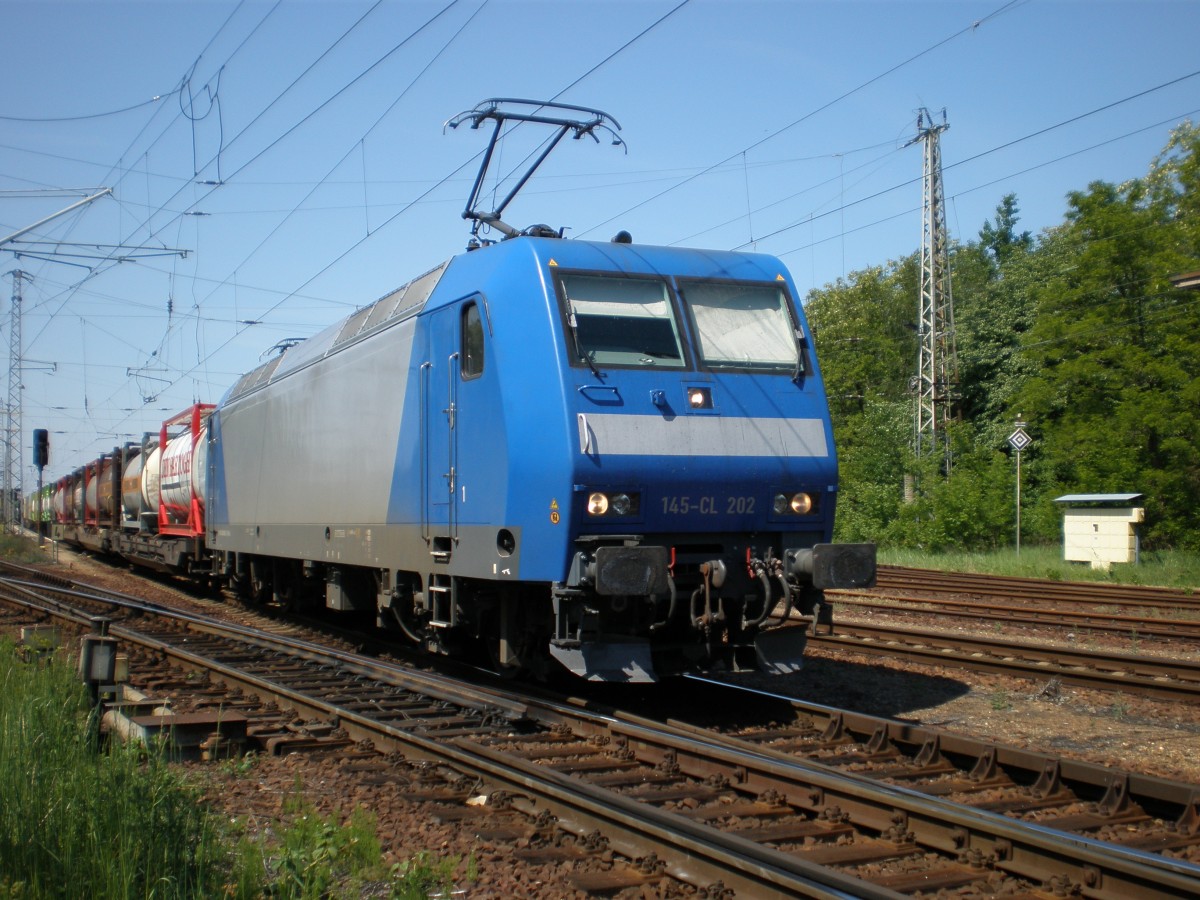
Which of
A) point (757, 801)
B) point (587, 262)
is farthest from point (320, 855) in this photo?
point (587, 262)

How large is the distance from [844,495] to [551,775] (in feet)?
92.3

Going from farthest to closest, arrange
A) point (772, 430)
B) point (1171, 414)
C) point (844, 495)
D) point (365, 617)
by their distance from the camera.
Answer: point (844, 495), point (1171, 414), point (365, 617), point (772, 430)

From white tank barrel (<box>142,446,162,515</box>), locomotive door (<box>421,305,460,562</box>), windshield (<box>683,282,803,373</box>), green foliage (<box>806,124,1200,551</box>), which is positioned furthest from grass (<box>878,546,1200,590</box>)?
white tank barrel (<box>142,446,162,515</box>)

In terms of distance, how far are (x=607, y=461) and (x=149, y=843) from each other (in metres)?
3.94

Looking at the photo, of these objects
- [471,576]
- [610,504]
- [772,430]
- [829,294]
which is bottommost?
[471,576]

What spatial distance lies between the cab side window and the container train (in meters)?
0.02

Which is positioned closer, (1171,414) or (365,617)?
(365,617)

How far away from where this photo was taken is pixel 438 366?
904 centimetres

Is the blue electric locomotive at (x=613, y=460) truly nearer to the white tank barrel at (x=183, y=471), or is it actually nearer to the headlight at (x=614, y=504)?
the headlight at (x=614, y=504)

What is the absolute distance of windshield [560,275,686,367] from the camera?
7941mm

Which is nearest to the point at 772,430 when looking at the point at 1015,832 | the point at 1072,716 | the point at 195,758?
the point at 1072,716

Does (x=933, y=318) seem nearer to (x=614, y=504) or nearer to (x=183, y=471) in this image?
(x=183, y=471)

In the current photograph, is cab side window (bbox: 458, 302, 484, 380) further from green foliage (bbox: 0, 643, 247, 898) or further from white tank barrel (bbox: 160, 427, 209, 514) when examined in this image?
white tank barrel (bbox: 160, 427, 209, 514)

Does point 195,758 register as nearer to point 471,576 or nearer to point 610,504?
point 471,576
